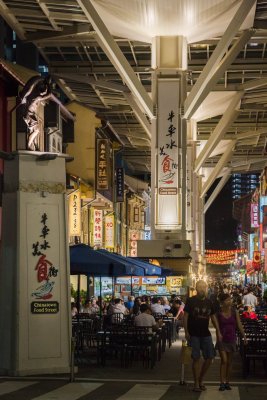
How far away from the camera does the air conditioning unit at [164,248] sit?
43.7 metres

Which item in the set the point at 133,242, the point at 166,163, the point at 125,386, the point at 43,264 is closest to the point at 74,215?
the point at 166,163

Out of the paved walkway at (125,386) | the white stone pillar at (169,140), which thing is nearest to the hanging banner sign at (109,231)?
the white stone pillar at (169,140)

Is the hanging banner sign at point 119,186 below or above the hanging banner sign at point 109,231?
above

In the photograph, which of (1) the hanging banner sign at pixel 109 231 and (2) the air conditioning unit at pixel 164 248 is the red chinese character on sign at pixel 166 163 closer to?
(2) the air conditioning unit at pixel 164 248

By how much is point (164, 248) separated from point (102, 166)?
662 centimetres

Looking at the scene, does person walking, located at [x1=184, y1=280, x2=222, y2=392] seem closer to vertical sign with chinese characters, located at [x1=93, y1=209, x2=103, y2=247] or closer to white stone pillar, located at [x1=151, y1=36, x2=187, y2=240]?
white stone pillar, located at [x1=151, y1=36, x2=187, y2=240]

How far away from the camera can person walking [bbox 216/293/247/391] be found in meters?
15.6

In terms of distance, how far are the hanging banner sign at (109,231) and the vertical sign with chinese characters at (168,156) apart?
541 inches

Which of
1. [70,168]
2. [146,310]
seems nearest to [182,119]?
[70,168]

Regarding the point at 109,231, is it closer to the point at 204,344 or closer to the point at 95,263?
the point at 95,263

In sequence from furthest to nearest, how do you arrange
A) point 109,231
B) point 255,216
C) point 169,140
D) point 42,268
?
point 255,216, point 109,231, point 169,140, point 42,268

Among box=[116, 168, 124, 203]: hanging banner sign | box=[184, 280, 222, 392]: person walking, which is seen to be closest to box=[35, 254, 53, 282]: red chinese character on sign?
box=[184, 280, 222, 392]: person walking

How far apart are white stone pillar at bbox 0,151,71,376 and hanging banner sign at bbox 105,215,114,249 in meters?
38.7

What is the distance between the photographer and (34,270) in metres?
17.7
